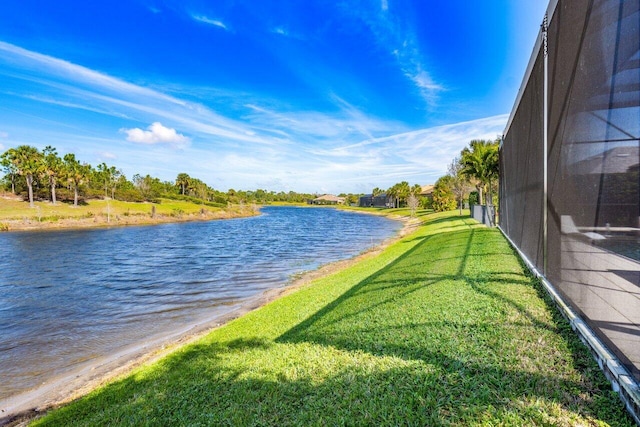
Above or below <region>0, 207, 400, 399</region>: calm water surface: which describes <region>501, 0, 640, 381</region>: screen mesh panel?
above

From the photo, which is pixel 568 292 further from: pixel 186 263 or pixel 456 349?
pixel 186 263

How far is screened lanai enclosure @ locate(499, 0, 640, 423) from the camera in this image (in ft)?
7.63

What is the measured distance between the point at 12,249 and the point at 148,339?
2570 cm

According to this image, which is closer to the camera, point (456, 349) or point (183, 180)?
point (456, 349)

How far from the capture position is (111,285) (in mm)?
14898

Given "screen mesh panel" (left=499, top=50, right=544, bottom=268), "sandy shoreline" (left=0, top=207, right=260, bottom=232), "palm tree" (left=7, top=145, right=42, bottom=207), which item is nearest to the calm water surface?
"screen mesh panel" (left=499, top=50, right=544, bottom=268)

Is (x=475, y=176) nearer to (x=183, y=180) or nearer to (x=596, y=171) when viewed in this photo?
(x=596, y=171)

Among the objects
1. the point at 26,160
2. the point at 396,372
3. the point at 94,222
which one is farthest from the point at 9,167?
the point at 396,372

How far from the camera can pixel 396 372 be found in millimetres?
3311

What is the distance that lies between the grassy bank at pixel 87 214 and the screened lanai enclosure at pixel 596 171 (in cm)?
5267

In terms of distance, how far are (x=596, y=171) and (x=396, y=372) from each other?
105 inches

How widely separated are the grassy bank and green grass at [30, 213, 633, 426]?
48.5m

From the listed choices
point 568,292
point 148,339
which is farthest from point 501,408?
point 148,339

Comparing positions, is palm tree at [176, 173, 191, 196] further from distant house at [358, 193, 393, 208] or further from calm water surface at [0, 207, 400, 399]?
calm water surface at [0, 207, 400, 399]
